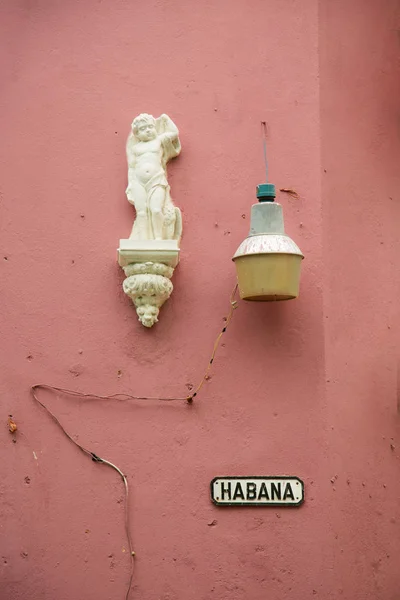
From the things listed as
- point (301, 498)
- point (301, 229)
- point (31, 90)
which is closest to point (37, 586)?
point (301, 498)

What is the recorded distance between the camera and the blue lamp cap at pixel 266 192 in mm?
3959

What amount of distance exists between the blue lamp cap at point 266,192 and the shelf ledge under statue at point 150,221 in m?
0.40

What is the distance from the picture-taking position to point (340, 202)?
422 centimetres

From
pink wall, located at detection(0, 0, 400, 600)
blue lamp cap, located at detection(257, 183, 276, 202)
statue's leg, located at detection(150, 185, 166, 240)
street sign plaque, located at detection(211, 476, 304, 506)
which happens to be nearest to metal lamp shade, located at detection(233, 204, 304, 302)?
blue lamp cap, located at detection(257, 183, 276, 202)

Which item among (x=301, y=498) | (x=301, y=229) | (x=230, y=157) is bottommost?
(x=301, y=498)

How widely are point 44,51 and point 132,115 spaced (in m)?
0.53

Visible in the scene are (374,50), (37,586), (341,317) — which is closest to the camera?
(37,586)

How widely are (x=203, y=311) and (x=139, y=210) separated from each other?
1.77 ft

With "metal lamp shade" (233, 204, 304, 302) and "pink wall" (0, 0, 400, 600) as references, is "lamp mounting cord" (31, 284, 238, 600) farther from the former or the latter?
"metal lamp shade" (233, 204, 304, 302)

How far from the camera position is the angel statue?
4051mm

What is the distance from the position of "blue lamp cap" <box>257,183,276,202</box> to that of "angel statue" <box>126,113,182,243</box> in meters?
0.40

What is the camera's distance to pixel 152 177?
4.09m

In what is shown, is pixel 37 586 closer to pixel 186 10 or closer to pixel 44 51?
pixel 44 51

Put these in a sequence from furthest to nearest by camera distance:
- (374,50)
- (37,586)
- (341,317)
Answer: (374,50) → (341,317) → (37,586)
